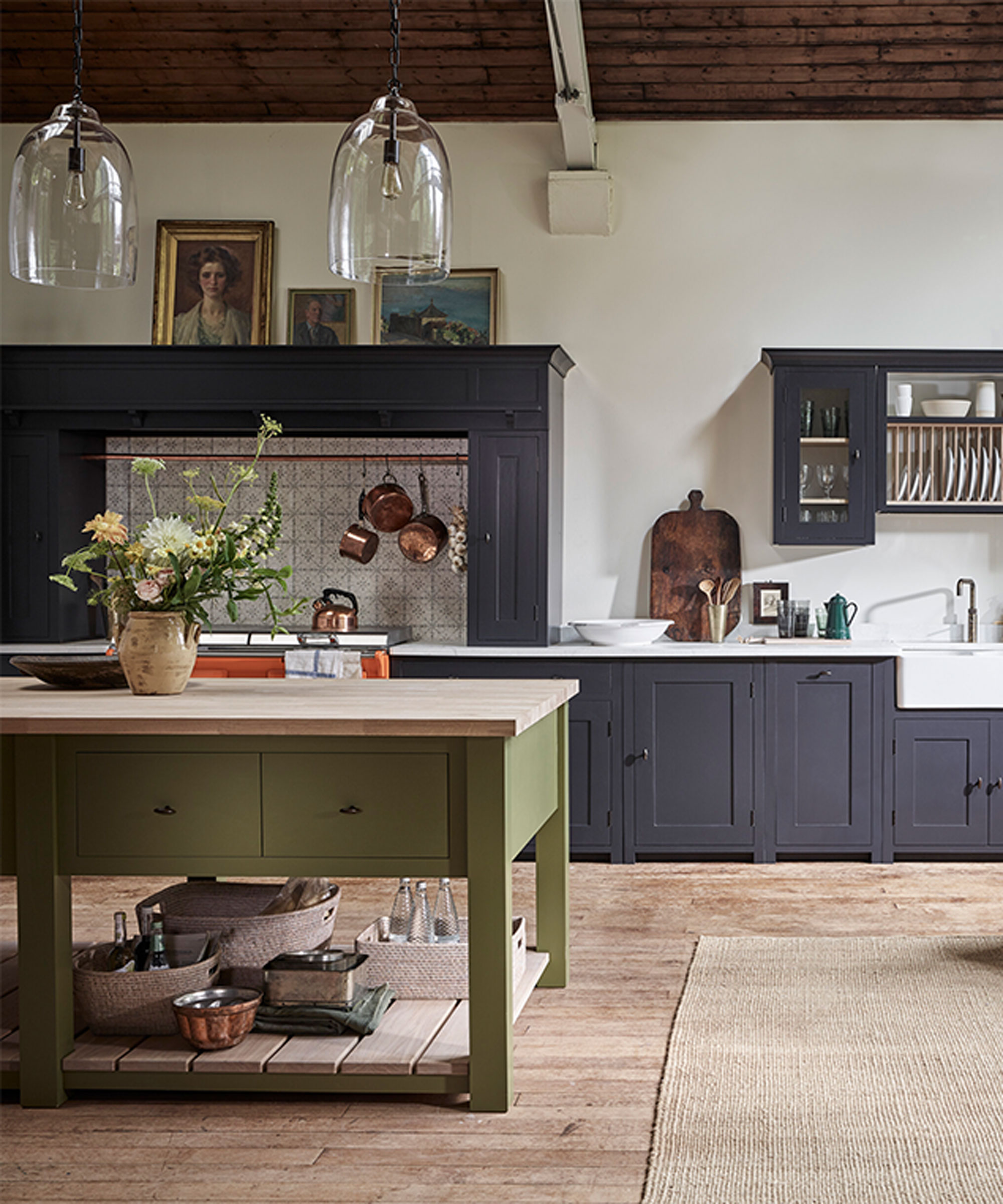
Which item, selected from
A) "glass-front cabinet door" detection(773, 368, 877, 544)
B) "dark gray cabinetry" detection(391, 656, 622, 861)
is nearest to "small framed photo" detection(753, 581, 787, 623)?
"glass-front cabinet door" detection(773, 368, 877, 544)

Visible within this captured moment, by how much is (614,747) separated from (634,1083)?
252 cm

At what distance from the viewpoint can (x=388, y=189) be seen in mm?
2377

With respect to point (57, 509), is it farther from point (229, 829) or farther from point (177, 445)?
point (229, 829)

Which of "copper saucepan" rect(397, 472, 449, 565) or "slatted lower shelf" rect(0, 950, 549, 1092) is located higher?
"copper saucepan" rect(397, 472, 449, 565)

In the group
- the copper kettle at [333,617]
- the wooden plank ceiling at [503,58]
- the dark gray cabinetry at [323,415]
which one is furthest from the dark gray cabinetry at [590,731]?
the wooden plank ceiling at [503,58]

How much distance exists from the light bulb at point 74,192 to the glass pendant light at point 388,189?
1.52 feet

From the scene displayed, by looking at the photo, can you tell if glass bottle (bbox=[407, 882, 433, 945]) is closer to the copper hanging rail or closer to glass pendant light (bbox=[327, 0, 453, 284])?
glass pendant light (bbox=[327, 0, 453, 284])

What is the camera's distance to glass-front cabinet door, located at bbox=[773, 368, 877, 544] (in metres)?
5.73

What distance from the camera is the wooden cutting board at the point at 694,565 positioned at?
616cm

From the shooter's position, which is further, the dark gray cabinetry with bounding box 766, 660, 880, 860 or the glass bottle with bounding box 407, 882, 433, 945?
the dark gray cabinetry with bounding box 766, 660, 880, 860

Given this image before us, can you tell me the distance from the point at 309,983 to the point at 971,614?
406 cm

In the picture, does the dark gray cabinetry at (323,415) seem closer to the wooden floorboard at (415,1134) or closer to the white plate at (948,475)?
the white plate at (948,475)

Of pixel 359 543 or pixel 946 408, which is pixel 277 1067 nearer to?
pixel 359 543

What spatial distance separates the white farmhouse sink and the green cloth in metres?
3.18
